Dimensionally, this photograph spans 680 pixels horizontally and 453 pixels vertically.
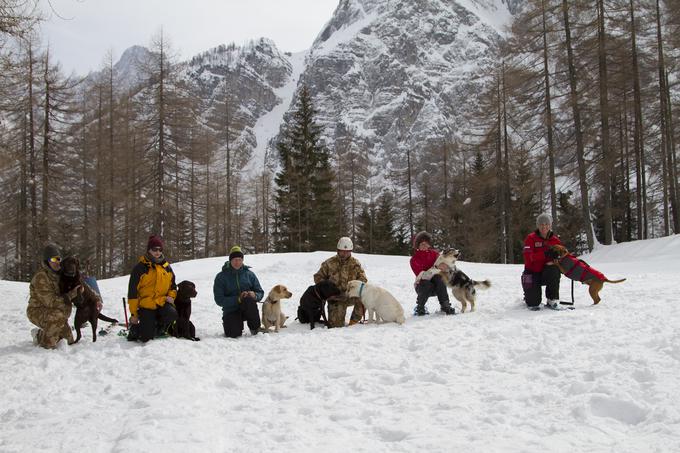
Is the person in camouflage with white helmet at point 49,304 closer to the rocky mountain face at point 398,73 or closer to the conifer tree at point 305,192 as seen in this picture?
the conifer tree at point 305,192

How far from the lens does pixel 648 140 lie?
20.3 meters

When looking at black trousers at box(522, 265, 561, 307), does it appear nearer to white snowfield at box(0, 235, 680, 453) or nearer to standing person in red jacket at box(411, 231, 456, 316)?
white snowfield at box(0, 235, 680, 453)

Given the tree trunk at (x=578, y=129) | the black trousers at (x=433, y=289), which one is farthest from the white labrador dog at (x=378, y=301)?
the tree trunk at (x=578, y=129)

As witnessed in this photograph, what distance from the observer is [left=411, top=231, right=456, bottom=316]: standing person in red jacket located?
7371mm

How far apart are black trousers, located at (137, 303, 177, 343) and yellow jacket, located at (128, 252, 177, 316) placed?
0.07 metres

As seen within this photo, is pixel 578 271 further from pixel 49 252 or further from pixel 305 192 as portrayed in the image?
pixel 305 192

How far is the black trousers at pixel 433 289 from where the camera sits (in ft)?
24.2

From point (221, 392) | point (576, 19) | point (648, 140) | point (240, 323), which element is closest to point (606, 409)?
point (221, 392)

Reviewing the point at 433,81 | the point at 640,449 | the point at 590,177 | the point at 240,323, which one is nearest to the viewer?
the point at 640,449

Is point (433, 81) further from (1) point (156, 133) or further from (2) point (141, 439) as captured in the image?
(2) point (141, 439)

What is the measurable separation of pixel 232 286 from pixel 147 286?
46.5 inches

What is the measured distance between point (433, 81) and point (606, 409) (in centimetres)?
9343

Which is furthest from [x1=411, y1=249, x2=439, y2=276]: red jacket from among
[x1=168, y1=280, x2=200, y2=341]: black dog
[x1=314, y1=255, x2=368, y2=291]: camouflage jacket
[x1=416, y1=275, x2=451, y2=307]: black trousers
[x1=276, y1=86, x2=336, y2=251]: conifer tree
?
[x1=276, y1=86, x2=336, y2=251]: conifer tree

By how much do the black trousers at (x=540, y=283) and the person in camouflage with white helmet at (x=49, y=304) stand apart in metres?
6.83
